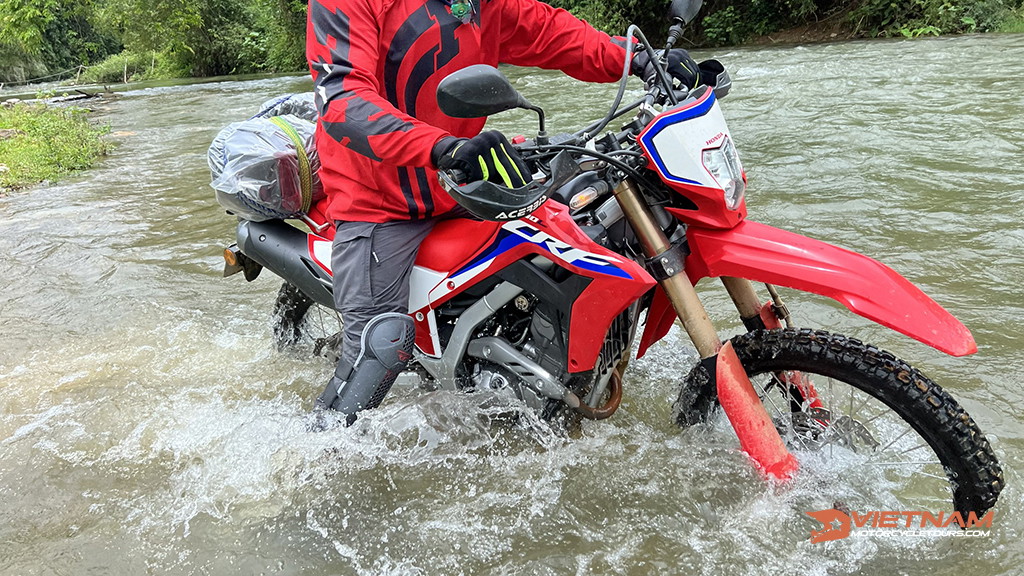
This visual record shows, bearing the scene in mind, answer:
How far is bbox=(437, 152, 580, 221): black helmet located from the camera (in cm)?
181

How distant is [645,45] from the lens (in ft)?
7.41

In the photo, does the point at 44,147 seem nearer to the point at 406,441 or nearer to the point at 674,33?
the point at 406,441

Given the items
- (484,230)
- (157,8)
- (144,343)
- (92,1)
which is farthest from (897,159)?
(92,1)

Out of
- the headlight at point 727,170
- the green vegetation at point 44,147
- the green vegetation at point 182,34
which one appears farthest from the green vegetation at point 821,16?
the green vegetation at point 182,34

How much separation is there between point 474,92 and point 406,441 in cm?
172

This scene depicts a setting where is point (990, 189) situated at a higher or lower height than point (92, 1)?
lower

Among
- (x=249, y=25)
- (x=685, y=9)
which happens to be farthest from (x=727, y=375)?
(x=249, y=25)

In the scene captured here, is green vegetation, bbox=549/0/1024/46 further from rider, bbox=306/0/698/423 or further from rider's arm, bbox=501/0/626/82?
rider, bbox=306/0/698/423

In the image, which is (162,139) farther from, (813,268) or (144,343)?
(813,268)

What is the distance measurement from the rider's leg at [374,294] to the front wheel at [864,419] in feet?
3.33

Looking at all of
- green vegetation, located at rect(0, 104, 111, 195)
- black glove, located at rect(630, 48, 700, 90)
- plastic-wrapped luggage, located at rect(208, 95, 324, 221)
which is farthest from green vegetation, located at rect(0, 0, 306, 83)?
black glove, located at rect(630, 48, 700, 90)

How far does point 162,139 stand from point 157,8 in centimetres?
2554

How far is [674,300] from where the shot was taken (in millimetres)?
2135

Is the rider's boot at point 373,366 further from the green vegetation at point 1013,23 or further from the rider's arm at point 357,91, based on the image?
the green vegetation at point 1013,23
